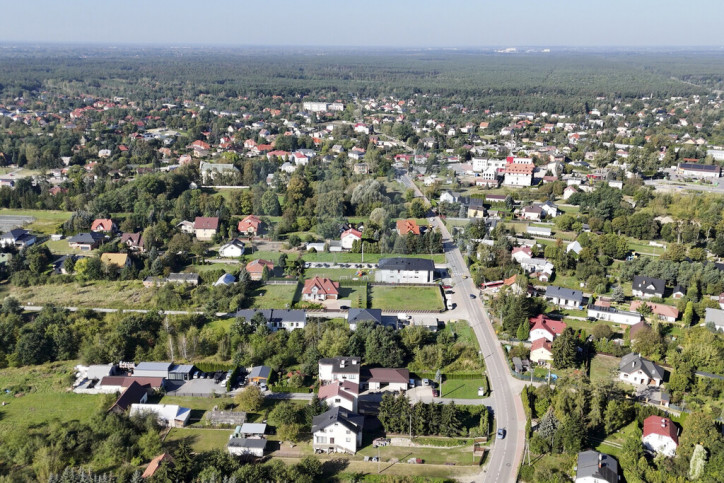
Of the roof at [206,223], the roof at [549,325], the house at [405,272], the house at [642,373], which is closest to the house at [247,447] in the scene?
the roof at [549,325]

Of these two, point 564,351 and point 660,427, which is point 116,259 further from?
point 660,427

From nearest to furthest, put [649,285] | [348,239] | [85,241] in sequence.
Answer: [649,285] < [85,241] < [348,239]

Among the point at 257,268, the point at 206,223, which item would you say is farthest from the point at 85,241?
the point at 257,268

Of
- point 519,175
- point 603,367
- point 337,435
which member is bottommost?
point 603,367

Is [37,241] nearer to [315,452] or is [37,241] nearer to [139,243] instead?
[139,243]

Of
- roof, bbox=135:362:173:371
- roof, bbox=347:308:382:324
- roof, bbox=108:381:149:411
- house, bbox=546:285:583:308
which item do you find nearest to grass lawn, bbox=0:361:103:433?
roof, bbox=108:381:149:411

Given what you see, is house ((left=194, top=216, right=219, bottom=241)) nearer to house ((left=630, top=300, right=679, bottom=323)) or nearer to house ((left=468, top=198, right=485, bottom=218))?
house ((left=468, top=198, right=485, bottom=218))

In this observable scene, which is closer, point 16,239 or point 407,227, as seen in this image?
point 16,239

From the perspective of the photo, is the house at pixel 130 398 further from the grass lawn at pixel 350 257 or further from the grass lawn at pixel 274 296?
the grass lawn at pixel 350 257
